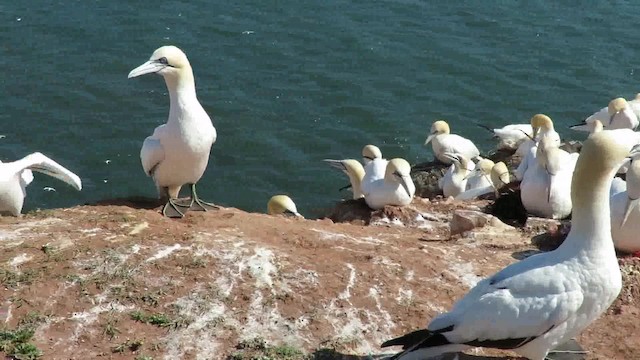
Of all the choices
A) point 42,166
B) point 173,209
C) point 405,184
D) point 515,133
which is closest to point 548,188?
point 405,184

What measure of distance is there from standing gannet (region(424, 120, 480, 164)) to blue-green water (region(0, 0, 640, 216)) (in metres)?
0.87

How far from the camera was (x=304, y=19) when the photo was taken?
19.1 m

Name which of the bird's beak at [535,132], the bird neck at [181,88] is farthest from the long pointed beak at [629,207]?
the bird's beak at [535,132]

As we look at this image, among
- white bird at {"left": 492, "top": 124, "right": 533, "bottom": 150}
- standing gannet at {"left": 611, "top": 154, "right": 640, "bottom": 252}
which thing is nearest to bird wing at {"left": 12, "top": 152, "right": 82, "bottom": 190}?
standing gannet at {"left": 611, "top": 154, "right": 640, "bottom": 252}

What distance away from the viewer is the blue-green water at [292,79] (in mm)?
14547

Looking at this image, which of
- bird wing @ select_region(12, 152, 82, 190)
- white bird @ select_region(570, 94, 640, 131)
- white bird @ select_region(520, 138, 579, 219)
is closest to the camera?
bird wing @ select_region(12, 152, 82, 190)

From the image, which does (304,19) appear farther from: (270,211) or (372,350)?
(372,350)

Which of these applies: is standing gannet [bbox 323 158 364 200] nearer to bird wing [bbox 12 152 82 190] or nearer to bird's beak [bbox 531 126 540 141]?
bird's beak [bbox 531 126 540 141]

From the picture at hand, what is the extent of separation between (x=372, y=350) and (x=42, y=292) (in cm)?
230

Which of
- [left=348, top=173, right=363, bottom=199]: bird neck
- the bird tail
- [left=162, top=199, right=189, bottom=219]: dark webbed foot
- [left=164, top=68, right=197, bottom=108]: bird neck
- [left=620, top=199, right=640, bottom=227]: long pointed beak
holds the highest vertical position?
[left=164, top=68, right=197, bottom=108]: bird neck

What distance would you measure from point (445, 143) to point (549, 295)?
8.99 metres

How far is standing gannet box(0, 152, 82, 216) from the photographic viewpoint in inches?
366

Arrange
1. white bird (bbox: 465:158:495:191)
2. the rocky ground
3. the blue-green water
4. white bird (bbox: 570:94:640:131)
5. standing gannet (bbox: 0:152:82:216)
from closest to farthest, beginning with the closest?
the rocky ground < standing gannet (bbox: 0:152:82:216) < white bird (bbox: 465:158:495:191) < the blue-green water < white bird (bbox: 570:94:640:131)

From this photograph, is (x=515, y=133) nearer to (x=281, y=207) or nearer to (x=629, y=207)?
(x=281, y=207)
